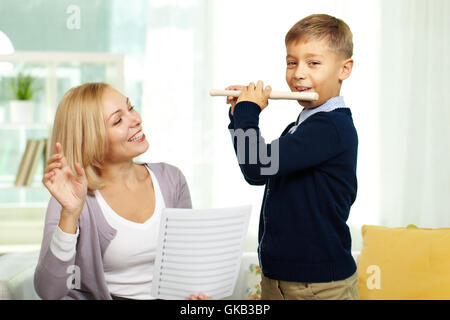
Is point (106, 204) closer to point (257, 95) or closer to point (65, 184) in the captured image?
point (65, 184)

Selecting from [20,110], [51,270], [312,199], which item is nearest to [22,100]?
[20,110]

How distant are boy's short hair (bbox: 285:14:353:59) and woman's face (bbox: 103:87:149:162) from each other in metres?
0.49

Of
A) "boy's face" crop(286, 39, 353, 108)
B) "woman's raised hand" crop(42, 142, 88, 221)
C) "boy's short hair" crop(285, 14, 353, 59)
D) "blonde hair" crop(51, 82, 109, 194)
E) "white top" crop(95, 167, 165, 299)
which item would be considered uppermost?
"boy's short hair" crop(285, 14, 353, 59)

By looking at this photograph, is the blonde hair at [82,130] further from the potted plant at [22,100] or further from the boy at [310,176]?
the potted plant at [22,100]

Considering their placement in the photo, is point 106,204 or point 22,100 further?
point 22,100

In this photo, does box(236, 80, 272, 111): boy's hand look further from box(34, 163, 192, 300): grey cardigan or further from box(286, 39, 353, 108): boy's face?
box(34, 163, 192, 300): grey cardigan

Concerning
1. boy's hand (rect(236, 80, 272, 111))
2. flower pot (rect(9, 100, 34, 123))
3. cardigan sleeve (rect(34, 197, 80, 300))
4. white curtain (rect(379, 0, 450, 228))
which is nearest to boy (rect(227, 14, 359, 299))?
boy's hand (rect(236, 80, 272, 111))

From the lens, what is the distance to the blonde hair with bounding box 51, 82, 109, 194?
1374 mm

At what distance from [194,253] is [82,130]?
0.50m

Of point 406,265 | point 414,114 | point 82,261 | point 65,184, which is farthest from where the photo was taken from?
point 414,114

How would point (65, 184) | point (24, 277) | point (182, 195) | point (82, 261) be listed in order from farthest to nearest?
point (24, 277), point (182, 195), point (82, 261), point (65, 184)

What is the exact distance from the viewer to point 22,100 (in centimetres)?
285

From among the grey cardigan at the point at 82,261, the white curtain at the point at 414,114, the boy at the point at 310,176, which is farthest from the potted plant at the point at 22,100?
the white curtain at the point at 414,114
